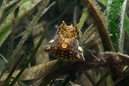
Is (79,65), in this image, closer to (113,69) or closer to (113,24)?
(113,69)

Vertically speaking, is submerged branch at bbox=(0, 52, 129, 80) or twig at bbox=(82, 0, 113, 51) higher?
twig at bbox=(82, 0, 113, 51)

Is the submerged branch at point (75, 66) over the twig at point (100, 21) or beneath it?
beneath

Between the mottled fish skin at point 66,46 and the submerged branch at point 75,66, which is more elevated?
the mottled fish skin at point 66,46

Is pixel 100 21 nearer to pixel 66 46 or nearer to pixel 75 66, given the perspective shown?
pixel 66 46

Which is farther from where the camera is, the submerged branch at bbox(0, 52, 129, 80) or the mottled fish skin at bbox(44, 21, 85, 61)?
the submerged branch at bbox(0, 52, 129, 80)

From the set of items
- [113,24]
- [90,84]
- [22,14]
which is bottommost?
[90,84]

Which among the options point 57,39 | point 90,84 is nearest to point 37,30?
point 90,84

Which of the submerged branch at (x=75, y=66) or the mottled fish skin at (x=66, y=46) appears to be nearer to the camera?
the mottled fish skin at (x=66, y=46)

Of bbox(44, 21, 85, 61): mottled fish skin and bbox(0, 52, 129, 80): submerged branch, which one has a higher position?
bbox(44, 21, 85, 61): mottled fish skin
